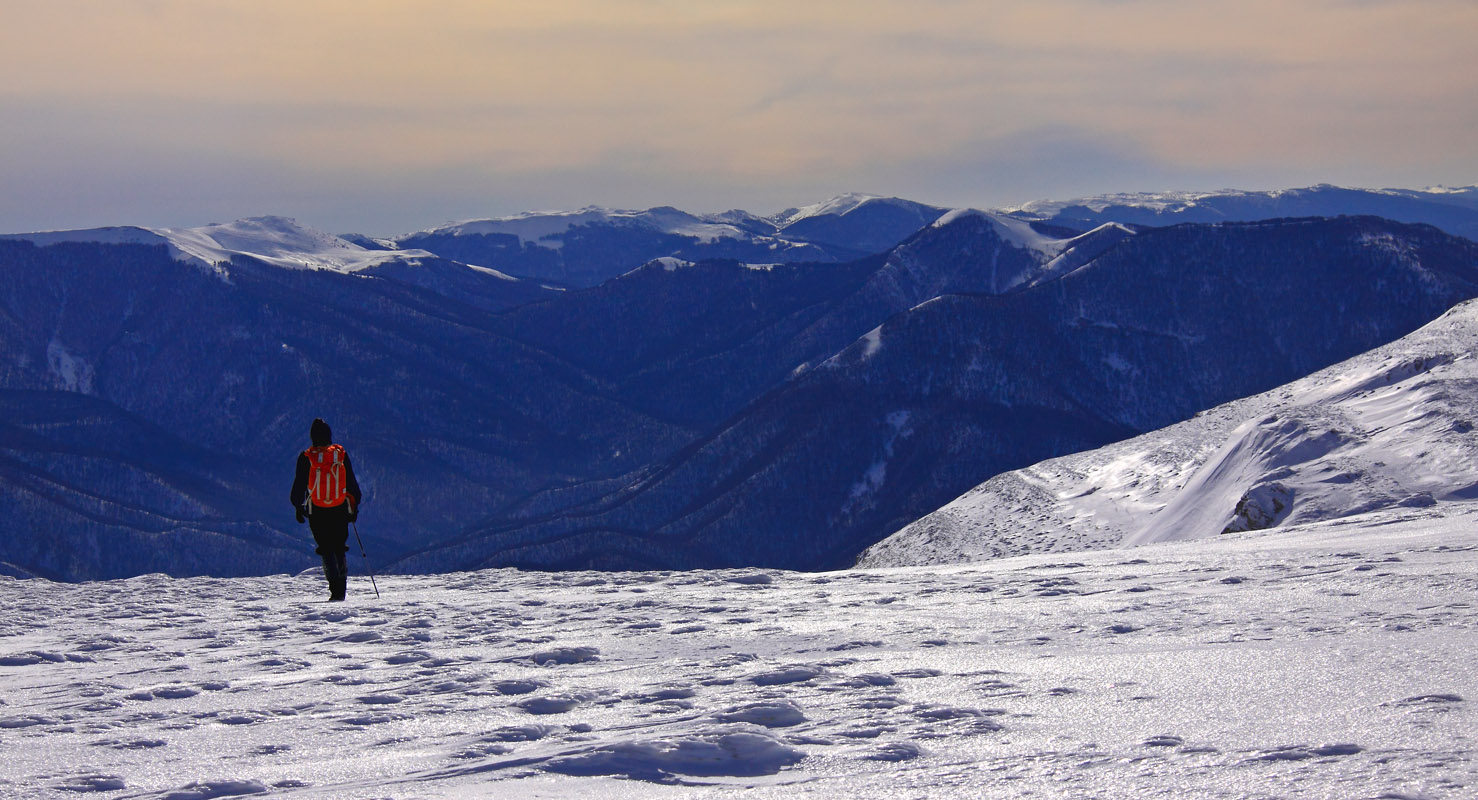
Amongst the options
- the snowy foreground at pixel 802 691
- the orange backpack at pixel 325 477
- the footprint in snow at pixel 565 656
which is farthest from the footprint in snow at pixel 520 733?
the orange backpack at pixel 325 477

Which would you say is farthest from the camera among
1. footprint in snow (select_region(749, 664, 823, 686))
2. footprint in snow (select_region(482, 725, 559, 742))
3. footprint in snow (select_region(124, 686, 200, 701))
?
footprint in snow (select_region(124, 686, 200, 701))

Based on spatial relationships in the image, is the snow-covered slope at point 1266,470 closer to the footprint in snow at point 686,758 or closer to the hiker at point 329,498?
the hiker at point 329,498

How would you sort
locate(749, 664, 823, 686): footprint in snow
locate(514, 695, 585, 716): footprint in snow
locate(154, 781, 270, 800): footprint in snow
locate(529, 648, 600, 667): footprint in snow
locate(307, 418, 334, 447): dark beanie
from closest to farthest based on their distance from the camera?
locate(154, 781, 270, 800): footprint in snow
locate(514, 695, 585, 716): footprint in snow
locate(749, 664, 823, 686): footprint in snow
locate(529, 648, 600, 667): footprint in snow
locate(307, 418, 334, 447): dark beanie

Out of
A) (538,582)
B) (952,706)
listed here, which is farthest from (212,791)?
(538,582)

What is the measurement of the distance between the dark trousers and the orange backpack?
0.14 m

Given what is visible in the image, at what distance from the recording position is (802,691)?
9.04m

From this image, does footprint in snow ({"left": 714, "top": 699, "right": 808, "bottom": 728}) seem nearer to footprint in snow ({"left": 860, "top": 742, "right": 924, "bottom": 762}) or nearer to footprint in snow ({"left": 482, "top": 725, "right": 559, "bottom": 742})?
footprint in snow ({"left": 860, "top": 742, "right": 924, "bottom": 762})

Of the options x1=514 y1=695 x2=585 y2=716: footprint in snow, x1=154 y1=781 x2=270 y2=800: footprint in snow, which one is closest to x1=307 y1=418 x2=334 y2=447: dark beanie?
x1=514 y1=695 x2=585 y2=716: footprint in snow

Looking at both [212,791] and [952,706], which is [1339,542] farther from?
[212,791]

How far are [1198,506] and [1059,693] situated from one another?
→ 3627 cm

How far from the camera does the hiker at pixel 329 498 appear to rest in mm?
17328

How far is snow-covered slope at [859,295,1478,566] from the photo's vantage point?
105 feet

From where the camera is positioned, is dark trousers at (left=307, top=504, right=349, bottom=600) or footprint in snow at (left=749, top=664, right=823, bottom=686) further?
dark trousers at (left=307, top=504, right=349, bottom=600)

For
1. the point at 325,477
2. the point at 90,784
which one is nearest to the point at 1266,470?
the point at 325,477
